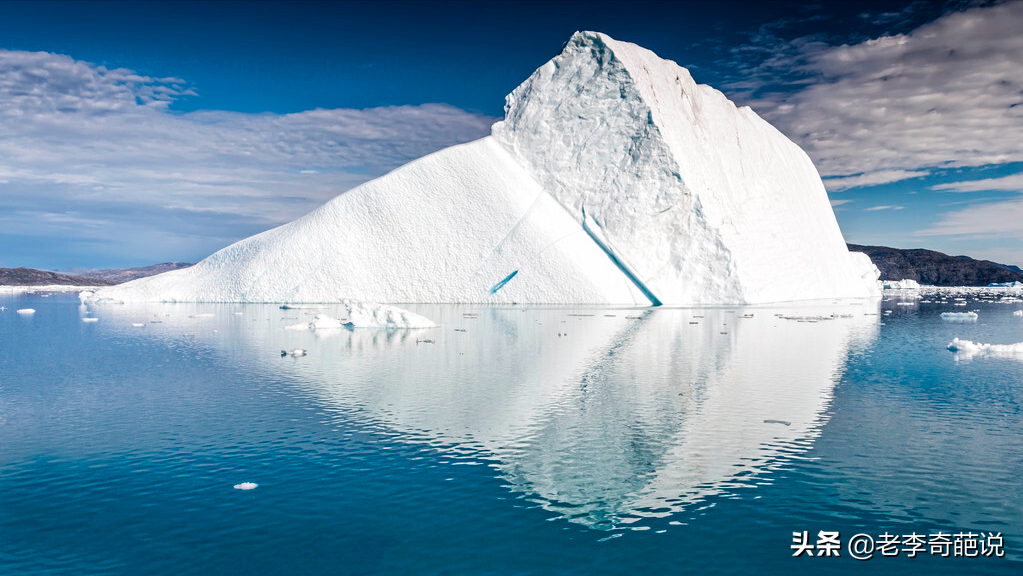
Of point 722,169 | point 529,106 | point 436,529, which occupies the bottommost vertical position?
point 436,529

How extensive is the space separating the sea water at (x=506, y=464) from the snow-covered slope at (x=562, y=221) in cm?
2480

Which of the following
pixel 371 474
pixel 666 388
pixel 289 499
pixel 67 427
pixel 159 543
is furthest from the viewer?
pixel 666 388

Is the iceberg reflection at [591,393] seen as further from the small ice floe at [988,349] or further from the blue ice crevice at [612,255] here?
the blue ice crevice at [612,255]

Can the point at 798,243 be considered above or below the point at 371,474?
above

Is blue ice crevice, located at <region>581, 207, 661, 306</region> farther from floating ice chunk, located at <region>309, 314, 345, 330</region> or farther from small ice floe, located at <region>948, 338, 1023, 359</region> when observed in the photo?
small ice floe, located at <region>948, 338, 1023, 359</region>

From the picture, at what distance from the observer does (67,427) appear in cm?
1191

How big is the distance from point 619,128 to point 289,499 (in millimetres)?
42928

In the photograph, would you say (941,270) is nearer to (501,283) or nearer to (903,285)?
(903,285)

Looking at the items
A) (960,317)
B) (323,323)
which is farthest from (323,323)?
(960,317)

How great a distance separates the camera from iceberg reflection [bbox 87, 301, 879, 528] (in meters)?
9.34

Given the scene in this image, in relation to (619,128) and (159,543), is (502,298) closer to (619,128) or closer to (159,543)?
(619,128)

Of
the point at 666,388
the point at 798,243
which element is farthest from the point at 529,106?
the point at 666,388

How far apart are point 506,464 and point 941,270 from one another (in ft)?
453

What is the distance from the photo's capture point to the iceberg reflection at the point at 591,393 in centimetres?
934
